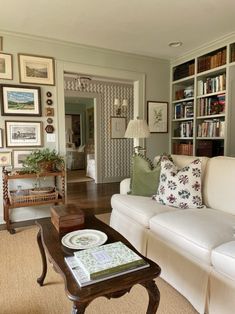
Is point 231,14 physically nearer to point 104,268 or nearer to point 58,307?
point 104,268

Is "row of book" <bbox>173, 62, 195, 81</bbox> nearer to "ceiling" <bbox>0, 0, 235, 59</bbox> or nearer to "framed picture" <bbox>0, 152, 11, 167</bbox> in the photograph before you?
"ceiling" <bbox>0, 0, 235, 59</bbox>

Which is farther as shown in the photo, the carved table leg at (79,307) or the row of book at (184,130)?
the row of book at (184,130)

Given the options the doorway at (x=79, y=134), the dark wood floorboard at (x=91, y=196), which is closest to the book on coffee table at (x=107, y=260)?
the dark wood floorboard at (x=91, y=196)

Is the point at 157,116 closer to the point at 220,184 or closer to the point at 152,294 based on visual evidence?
the point at 220,184

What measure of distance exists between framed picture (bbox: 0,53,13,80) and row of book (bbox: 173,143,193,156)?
277 cm

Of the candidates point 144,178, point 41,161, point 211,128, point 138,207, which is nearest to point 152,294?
point 138,207

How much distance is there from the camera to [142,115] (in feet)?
12.9

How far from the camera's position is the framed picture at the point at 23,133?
9.94ft

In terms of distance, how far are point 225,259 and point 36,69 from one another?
2.98 meters

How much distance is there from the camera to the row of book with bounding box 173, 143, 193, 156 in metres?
3.86

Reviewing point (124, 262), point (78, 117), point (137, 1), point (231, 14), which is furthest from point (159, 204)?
point (78, 117)

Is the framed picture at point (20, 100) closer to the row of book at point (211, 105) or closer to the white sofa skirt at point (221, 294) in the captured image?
the row of book at point (211, 105)

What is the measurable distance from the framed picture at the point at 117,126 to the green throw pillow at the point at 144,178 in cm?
339

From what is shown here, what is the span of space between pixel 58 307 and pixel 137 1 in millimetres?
2620
